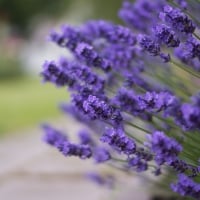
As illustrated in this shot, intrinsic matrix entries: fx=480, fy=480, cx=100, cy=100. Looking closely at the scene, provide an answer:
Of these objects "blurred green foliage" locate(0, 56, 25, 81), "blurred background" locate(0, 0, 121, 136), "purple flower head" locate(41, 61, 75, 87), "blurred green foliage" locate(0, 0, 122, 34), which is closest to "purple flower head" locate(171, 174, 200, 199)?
"purple flower head" locate(41, 61, 75, 87)

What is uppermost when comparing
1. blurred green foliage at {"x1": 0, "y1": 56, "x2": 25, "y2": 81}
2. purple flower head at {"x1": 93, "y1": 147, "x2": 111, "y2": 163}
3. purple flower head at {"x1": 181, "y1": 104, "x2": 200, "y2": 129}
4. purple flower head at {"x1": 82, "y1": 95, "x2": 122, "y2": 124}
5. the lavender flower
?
blurred green foliage at {"x1": 0, "y1": 56, "x2": 25, "y2": 81}

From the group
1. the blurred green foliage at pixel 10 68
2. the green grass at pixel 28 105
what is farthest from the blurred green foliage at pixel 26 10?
the green grass at pixel 28 105

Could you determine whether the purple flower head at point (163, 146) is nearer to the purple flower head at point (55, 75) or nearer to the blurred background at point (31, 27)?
the purple flower head at point (55, 75)

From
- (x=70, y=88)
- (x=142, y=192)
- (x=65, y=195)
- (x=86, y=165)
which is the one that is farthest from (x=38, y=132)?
(x=70, y=88)

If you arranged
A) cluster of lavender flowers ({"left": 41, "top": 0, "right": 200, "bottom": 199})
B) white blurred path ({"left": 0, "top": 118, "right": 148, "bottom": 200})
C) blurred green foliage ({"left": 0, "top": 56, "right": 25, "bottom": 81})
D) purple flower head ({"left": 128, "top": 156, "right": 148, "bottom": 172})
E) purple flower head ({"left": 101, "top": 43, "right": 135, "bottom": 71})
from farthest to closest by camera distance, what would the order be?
blurred green foliage ({"left": 0, "top": 56, "right": 25, "bottom": 81})
white blurred path ({"left": 0, "top": 118, "right": 148, "bottom": 200})
purple flower head ({"left": 101, "top": 43, "right": 135, "bottom": 71})
purple flower head ({"left": 128, "top": 156, "right": 148, "bottom": 172})
cluster of lavender flowers ({"left": 41, "top": 0, "right": 200, "bottom": 199})

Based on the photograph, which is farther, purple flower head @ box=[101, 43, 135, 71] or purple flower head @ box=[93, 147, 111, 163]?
purple flower head @ box=[101, 43, 135, 71]

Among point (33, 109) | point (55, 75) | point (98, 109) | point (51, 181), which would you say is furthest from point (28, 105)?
point (98, 109)

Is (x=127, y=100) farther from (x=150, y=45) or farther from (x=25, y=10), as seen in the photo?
(x=25, y=10)

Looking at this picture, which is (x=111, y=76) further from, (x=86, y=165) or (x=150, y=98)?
(x=86, y=165)

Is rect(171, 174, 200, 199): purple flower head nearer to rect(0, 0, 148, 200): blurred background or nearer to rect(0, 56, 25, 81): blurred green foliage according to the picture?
rect(0, 0, 148, 200): blurred background
